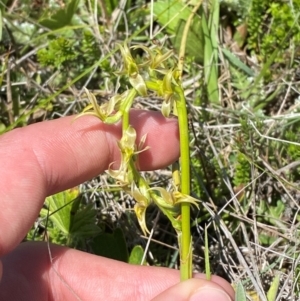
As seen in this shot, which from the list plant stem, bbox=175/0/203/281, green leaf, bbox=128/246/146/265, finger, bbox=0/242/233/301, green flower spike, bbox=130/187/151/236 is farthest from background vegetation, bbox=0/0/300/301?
green flower spike, bbox=130/187/151/236

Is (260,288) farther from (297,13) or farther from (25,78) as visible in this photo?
(25,78)

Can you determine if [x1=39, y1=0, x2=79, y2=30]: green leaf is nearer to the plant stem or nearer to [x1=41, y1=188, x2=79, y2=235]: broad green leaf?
[x1=41, y1=188, x2=79, y2=235]: broad green leaf

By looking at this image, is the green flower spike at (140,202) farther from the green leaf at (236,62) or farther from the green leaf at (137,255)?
the green leaf at (236,62)

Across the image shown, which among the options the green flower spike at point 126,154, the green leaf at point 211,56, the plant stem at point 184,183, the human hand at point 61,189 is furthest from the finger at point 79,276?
the green leaf at point 211,56

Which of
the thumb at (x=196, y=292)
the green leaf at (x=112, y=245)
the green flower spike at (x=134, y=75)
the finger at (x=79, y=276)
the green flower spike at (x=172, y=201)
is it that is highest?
the green flower spike at (x=134, y=75)

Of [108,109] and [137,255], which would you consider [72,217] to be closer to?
[137,255]

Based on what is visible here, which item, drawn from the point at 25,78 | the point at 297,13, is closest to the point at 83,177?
the point at 25,78
